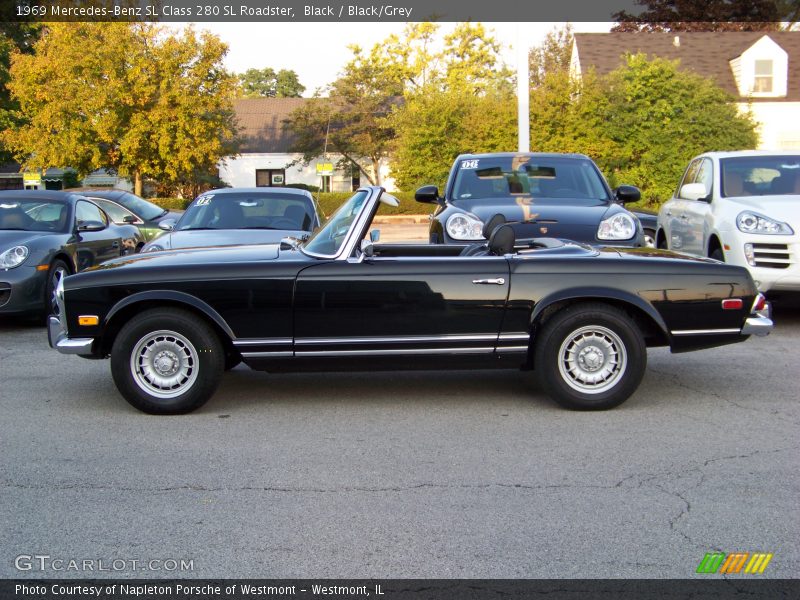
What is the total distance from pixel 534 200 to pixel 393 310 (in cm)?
426

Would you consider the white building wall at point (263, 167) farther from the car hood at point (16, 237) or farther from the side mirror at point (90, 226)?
the car hood at point (16, 237)

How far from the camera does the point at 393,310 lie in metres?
5.82

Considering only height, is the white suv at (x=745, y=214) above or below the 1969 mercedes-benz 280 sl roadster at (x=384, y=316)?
above

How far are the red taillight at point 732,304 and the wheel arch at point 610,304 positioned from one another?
1.41ft

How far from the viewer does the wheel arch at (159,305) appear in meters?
5.79

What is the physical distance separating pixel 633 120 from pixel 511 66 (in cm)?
2576

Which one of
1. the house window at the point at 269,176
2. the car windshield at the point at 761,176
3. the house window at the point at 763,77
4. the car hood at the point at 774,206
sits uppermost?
the house window at the point at 763,77

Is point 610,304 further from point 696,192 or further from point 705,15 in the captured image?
point 705,15

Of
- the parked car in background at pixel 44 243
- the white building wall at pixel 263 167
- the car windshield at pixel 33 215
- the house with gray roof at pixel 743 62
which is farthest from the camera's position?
the white building wall at pixel 263 167

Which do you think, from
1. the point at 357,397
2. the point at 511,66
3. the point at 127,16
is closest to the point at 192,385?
the point at 357,397

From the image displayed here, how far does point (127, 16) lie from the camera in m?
33.9

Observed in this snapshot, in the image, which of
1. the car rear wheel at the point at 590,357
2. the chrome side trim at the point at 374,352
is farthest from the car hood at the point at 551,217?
the chrome side trim at the point at 374,352

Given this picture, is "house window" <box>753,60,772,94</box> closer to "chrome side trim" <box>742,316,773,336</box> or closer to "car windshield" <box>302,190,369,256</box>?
"chrome side trim" <box>742,316,773,336</box>

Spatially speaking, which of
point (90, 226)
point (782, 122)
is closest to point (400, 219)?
point (782, 122)
